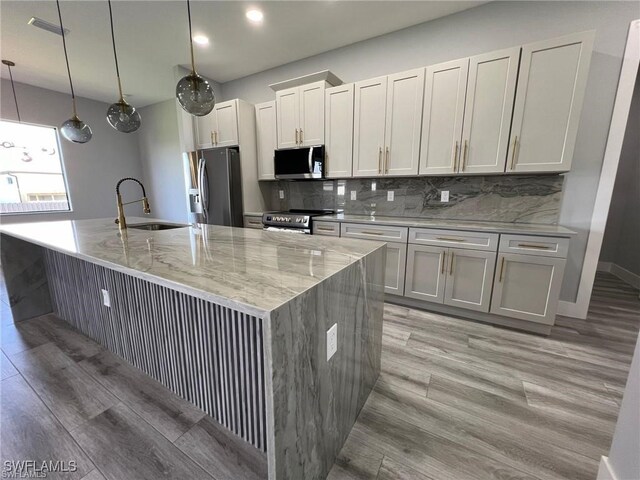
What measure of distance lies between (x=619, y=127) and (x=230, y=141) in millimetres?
4059

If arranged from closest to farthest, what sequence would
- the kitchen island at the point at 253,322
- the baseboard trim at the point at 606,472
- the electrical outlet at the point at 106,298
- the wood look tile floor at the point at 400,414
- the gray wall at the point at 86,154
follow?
1. the kitchen island at the point at 253,322
2. the baseboard trim at the point at 606,472
3. the wood look tile floor at the point at 400,414
4. the electrical outlet at the point at 106,298
5. the gray wall at the point at 86,154

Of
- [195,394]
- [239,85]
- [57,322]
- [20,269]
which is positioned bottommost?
[57,322]

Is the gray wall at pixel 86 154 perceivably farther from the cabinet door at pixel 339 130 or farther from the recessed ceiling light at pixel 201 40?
the cabinet door at pixel 339 130

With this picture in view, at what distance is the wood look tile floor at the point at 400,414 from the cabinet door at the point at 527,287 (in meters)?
0.22

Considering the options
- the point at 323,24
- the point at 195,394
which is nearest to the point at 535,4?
the point at 323,24

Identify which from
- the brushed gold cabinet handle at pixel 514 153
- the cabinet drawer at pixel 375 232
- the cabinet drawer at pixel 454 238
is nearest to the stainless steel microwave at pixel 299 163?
the cabinet drawer at pixel 375 232

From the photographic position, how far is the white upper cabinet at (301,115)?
3074 mm

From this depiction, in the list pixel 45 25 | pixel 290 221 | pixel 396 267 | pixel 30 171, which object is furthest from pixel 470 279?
pixel 30 171

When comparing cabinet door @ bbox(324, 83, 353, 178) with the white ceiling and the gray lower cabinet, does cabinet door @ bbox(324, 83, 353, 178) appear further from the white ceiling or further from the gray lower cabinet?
the gray lower cabinet

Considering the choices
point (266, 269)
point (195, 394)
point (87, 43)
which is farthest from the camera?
point (87, 43)

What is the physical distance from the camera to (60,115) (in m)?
4.61

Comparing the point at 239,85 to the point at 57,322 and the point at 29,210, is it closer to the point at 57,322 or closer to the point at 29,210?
the point at 57,322

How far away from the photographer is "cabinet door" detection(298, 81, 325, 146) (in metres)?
3.05

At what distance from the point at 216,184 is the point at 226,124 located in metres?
0.85
